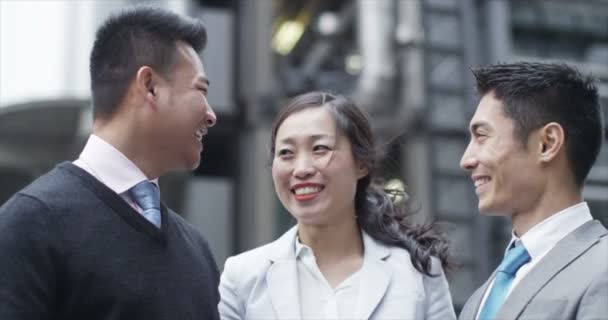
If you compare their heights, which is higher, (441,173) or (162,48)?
(162,48)

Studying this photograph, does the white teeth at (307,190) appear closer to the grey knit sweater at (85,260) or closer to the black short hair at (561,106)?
the grey knit sweater at (85,260)

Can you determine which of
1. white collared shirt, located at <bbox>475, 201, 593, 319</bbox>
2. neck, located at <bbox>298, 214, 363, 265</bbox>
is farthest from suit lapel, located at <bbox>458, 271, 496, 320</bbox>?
neck, located at <bbox>298, 214, 363, 265</bbox>

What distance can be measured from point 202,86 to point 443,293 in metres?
1.38

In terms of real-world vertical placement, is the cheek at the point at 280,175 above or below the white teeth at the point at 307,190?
above

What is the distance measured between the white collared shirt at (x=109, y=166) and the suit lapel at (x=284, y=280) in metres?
0.87

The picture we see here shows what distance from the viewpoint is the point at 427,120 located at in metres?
17.4

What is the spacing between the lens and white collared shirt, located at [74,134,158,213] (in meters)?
3.23

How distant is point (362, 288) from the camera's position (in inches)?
153

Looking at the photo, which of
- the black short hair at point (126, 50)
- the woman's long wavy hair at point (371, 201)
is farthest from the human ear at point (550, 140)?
the black short hair at point (126, 50)

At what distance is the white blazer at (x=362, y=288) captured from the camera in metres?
3.85

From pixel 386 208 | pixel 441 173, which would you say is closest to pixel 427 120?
pixel 441 173

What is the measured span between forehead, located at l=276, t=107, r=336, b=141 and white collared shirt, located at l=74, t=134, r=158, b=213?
0.98 meters

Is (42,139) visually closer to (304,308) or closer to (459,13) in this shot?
(459,13)

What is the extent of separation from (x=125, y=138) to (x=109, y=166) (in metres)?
0.12
